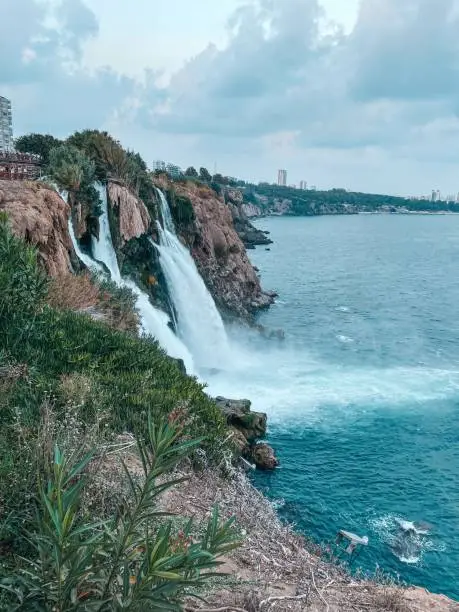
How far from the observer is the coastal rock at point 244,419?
57.8ft

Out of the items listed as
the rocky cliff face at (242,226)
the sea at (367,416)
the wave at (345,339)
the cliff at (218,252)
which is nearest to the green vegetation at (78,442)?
the sea at (367,416)

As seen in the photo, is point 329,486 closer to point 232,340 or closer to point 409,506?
point 409,506

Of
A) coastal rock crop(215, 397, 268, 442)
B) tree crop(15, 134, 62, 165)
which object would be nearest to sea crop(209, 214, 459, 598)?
coastal rock crop(215, 397, 268, 442)

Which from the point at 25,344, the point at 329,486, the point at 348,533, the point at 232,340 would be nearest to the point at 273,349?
the point at 232,340

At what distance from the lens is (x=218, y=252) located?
4359 centimetres

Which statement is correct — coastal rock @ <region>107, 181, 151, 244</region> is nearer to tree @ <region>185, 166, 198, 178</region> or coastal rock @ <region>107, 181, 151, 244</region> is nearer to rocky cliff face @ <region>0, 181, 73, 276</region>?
rocky cliff face @ <region>0, 181, 73, 276</region>

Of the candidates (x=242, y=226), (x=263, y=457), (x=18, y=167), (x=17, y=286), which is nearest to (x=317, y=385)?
(x=263, y=457)

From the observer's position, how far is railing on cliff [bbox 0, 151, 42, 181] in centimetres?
1922

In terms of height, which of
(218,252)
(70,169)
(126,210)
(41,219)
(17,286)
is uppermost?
(70,169)

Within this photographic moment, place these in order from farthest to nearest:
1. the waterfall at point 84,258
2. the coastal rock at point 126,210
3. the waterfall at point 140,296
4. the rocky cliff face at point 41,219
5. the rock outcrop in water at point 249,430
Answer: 1. the coastal rock at point 126,210
2. the waterfall at point 140,296
3. the waterfall at point 84,258
4. the rock outcrop in water at point 249,430
5. the rocky cliff face at point 41,219

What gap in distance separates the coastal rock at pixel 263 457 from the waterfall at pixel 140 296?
6364mm

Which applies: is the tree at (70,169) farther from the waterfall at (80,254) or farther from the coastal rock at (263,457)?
the coastal rock at (263,457)

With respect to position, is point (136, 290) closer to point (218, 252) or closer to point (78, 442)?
point (78, 442)

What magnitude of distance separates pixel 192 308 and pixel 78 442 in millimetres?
23510
